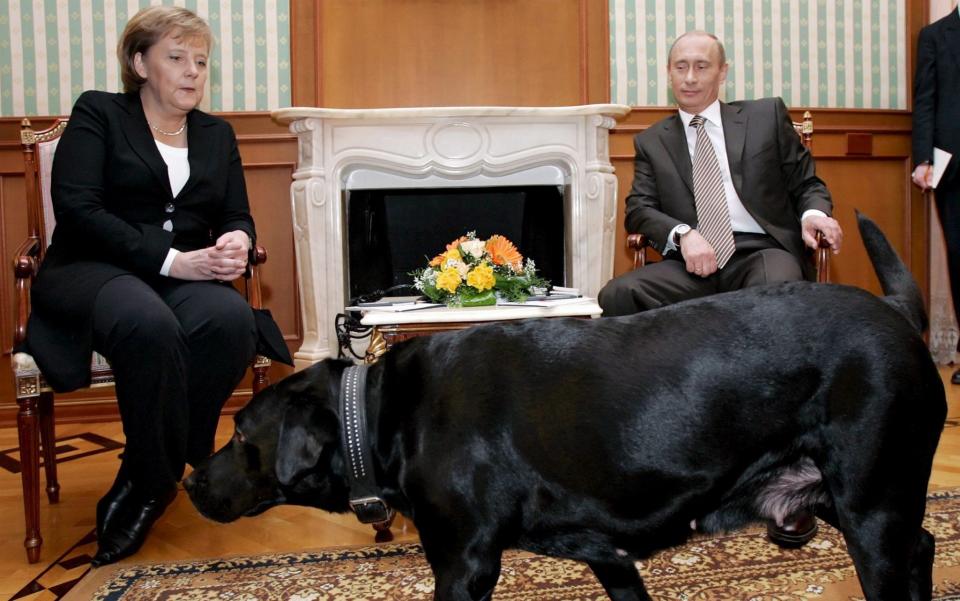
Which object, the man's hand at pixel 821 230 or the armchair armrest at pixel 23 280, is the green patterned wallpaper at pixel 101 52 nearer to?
the armchair armrest at pixel 23 280

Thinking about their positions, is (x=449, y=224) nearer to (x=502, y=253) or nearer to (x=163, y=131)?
(x=502, y=253)

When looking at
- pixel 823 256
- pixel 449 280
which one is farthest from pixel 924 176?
pixel 449 280

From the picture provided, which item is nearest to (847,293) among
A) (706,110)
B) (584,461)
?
(584,461)

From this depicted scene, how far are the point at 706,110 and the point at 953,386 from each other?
2.07 metres

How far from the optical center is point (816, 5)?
4.14 m

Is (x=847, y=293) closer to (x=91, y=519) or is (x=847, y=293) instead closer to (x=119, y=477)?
(x=119, y=477)

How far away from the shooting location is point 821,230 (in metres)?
2.40

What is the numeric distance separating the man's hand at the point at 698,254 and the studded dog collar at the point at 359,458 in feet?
4.84

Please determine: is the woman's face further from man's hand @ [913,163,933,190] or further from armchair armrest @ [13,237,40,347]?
man's hand @ [913,163,933,190]

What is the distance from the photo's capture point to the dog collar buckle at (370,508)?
1208 millimetres

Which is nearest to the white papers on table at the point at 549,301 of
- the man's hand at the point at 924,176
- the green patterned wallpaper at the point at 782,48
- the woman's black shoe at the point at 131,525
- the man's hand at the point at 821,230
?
the man's hand at the point at 821,230

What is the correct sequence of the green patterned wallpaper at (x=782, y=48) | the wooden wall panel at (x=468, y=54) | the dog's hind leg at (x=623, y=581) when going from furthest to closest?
1. the green patterned wallpaper at (x=782, y=48)
2. the wooden wall panel at (x=468, y=54)
3. the dog's hind leg at (x=623, y=581)

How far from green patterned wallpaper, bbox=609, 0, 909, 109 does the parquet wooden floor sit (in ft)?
7.01

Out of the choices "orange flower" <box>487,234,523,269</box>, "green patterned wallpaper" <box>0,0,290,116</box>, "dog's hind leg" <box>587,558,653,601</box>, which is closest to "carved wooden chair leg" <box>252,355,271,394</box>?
"orange flower" <box>487,234,523,269</box>
